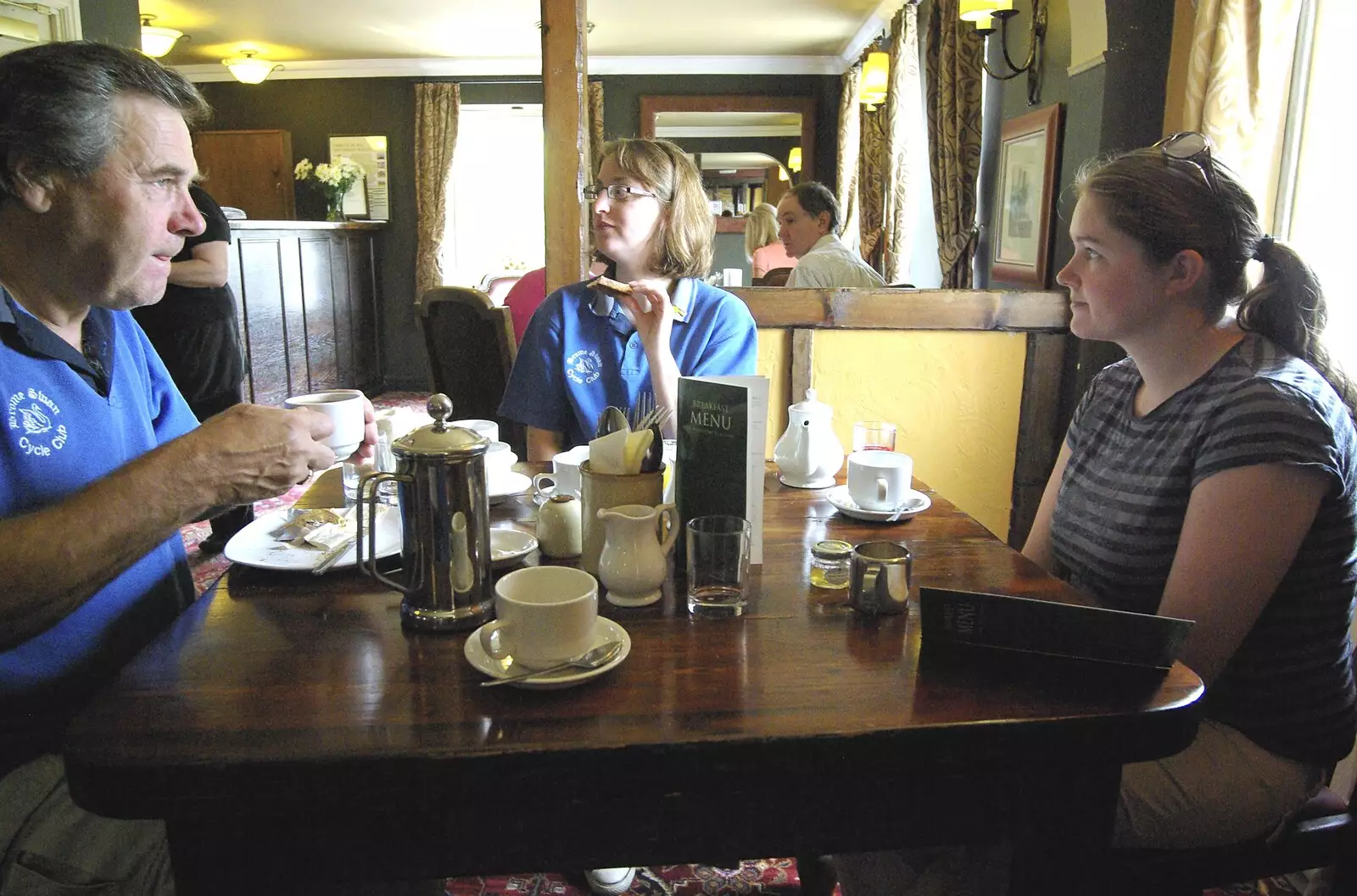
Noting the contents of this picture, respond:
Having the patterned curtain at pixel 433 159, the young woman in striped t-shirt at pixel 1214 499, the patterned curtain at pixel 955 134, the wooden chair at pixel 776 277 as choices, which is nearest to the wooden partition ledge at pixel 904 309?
the young woman in striped t-shirt at pixel 1214 499

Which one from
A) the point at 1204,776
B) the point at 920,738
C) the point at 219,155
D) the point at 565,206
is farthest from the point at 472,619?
the point at 219,155

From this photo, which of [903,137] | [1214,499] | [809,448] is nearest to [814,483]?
[809,448]

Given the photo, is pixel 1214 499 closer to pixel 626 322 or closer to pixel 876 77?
pixel 626 322

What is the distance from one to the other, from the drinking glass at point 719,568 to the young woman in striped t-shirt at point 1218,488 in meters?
0.53

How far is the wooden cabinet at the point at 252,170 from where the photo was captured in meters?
8.02

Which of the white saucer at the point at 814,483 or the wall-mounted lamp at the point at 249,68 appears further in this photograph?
the wall-mounted lamp at the point at 249,68

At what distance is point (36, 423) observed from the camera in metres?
1.08

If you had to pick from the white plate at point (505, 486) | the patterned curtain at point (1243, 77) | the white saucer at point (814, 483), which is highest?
the patterned curtain at point (1243, 77)

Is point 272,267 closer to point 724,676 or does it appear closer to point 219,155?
point 219,155

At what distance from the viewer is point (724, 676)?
0.90 meters

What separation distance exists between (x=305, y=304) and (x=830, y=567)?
630cm

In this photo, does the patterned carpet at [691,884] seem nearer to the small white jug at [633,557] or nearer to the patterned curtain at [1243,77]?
the small white jug at [633,557]

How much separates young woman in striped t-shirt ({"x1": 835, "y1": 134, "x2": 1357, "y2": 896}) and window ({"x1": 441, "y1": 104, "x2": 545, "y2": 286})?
7604 mm

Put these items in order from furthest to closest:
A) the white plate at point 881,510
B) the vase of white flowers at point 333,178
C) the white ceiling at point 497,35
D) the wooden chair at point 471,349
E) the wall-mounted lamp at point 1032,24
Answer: the vase of white flowers at point 333,178 < the white ceiling at point 497,35 < the wall-mounted lamp at point 1032,24 < the wooden chair at point 471,349 < the white plate at point 881,510
